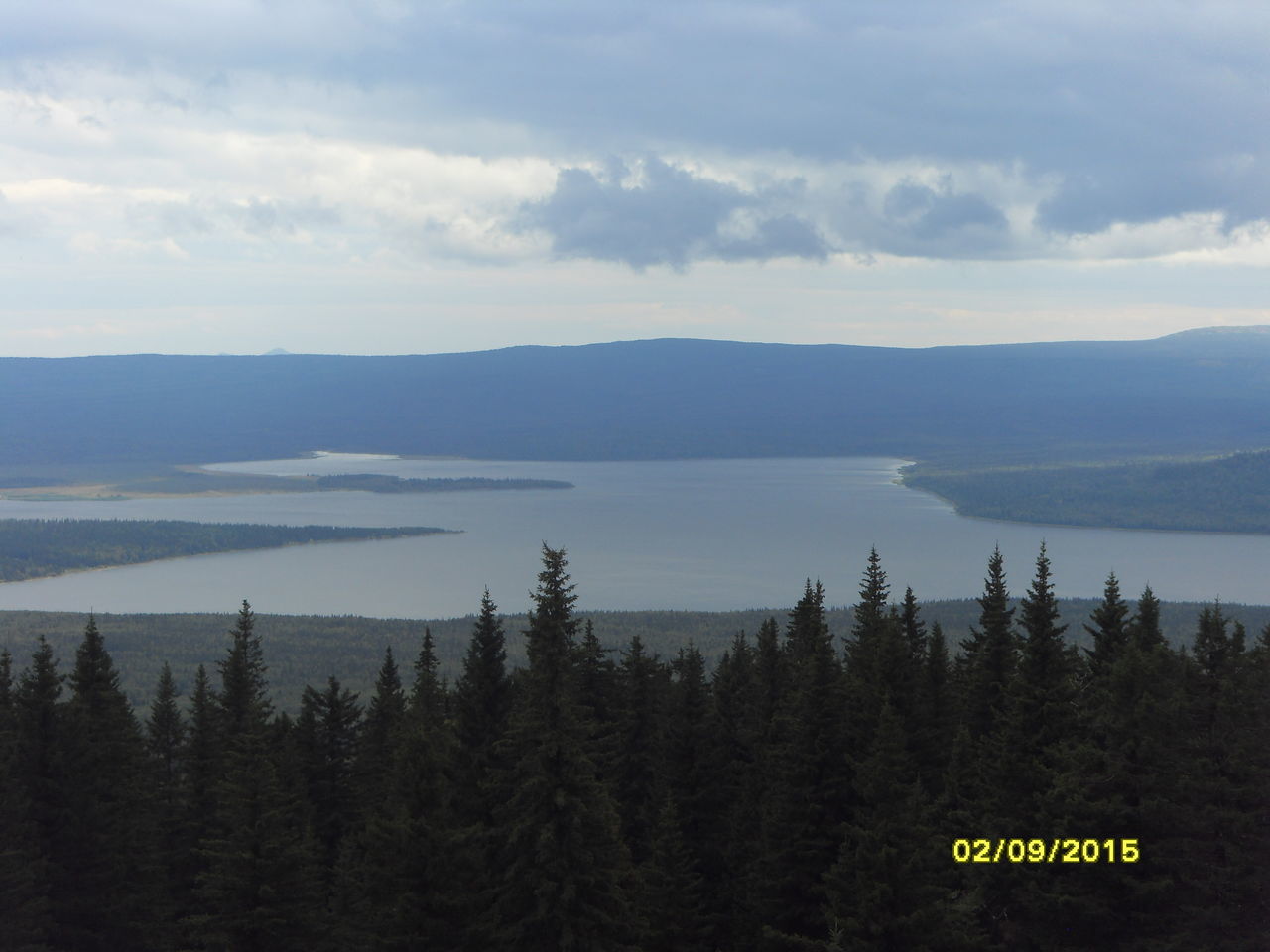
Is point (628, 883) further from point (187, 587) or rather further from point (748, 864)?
point (187, 587)

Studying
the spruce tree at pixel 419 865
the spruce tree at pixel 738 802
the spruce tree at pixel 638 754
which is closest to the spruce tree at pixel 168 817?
the spruce tree at pixel 419 865

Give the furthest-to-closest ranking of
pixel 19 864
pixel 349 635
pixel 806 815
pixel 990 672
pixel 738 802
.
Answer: pixel 349 635 < pixel 990 672 < pixel 738 802 < pixel 19 864 < pixel 806 815

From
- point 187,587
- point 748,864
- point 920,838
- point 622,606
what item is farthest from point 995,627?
point 187,587

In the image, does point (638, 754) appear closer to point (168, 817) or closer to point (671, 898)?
point (671, 898)

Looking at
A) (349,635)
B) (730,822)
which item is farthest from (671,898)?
(349,635)

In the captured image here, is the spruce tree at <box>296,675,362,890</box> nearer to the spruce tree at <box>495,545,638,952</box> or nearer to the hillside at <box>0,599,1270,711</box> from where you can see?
the spruce tree at <box>495,545,638,952</box>

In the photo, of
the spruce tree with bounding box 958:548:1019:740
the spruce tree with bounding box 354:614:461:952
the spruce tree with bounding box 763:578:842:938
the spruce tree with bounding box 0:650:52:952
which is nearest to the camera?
the spruce tree with bounding box 354:614:461:952

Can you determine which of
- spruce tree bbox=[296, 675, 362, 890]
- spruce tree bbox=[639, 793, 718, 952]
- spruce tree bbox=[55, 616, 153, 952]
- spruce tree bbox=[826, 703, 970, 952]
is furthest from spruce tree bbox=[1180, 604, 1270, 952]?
spruce tree bbox=[296, 675, 362, 890]

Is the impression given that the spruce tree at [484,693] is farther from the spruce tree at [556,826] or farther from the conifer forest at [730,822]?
the spruce tree at [556,826]
